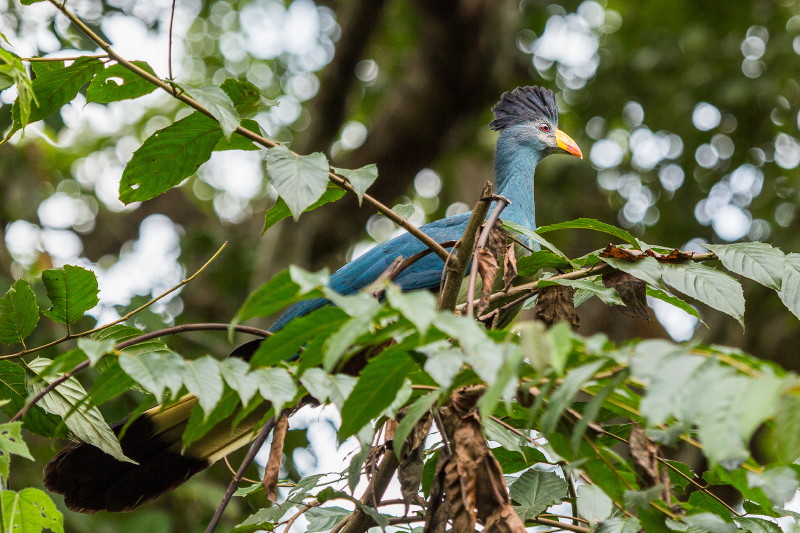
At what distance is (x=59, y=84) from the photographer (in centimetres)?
217

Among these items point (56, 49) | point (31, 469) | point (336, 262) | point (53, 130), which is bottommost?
point (31, 469)

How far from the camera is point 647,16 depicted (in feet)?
27.5

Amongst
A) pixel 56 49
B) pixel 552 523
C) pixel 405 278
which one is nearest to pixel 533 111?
pixel 405 278

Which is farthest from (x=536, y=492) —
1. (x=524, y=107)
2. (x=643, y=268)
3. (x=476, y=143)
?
(x=476, y=143)

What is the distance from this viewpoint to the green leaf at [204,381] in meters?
1.51

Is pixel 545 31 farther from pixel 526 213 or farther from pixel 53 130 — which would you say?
pixel 53 130

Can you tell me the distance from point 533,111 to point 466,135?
12.6 ft

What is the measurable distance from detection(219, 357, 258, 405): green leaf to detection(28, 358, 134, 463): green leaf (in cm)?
65

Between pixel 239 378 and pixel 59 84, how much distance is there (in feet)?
3.39

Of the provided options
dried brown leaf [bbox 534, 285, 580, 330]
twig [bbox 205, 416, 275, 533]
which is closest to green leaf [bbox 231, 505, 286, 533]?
twig [bbox 205, 416, 275, 533]

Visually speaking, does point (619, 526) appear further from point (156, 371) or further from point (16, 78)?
point (16, 78)

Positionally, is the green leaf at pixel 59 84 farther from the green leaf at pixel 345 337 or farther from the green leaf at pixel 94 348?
the green leaf at pixel 345 337

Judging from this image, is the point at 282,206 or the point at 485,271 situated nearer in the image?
the point at 485,271

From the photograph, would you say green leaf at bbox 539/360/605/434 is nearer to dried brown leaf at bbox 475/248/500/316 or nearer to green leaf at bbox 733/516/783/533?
dried brown leaf at bbox 475/248/500/316
